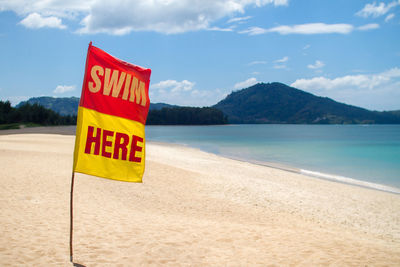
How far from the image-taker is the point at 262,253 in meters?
6.86

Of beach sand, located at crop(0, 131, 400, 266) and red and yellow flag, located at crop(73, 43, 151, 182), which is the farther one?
beach sand, located at crop(0, 131, 400, 266)

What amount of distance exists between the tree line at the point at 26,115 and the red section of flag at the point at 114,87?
82.0 meters

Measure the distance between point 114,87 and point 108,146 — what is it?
101 centimetres

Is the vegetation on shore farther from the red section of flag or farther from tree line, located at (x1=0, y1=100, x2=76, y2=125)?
the red section of flag

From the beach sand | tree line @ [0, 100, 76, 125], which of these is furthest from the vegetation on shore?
the beach sand

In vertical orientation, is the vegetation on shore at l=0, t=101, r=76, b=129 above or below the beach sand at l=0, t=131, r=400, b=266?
above

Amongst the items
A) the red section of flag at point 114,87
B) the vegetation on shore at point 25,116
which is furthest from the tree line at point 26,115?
the red section of flag at point 114,87

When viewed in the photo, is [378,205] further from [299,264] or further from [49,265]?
[49,265]

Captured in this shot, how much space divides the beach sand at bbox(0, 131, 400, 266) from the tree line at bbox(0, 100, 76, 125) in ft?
235

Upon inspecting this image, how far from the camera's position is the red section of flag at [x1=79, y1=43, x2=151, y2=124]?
552 centimetres

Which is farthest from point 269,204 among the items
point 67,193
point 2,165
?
point 2,165

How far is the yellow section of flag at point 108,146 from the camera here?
542 cm

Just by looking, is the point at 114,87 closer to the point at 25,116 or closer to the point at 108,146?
the point at 108,146

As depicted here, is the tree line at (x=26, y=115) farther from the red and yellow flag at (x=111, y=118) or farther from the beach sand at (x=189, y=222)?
the red and yellow flag at (x=111, y=118)
